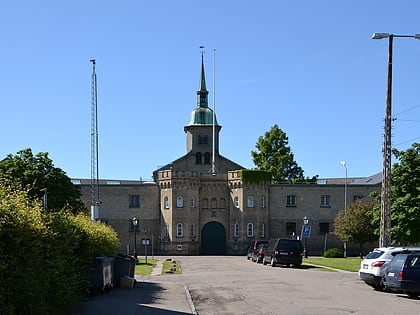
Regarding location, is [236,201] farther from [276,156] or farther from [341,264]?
[341,264]

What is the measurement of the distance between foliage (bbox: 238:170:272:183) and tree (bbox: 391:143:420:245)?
30.3 metres

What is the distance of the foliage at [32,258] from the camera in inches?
405

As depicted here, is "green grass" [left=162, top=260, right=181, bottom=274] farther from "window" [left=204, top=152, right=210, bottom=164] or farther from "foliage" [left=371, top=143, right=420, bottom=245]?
"window" [left=204, top=152, right=210, bottom=164]

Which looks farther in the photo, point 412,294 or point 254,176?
point 254,176

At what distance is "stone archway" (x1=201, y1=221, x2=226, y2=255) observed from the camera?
7600 centimetres

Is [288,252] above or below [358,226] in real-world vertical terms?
below

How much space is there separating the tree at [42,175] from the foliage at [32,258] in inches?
1119

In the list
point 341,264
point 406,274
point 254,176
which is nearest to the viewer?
point 406,274

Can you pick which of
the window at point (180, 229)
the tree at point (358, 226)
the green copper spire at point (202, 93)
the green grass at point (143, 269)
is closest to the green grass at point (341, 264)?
the tree at point (358, 226)

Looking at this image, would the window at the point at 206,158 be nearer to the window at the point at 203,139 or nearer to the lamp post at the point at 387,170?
the window at the point at 203,139

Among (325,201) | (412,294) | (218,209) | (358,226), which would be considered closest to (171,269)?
(412,294)

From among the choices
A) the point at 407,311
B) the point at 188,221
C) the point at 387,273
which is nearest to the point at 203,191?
the point at 188,221

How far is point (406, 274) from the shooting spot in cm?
2141

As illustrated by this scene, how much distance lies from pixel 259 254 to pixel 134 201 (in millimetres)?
27854
